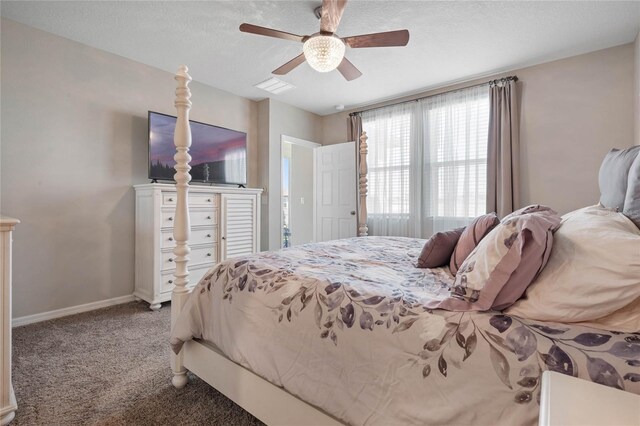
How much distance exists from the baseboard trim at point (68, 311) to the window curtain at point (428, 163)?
327 centimetres

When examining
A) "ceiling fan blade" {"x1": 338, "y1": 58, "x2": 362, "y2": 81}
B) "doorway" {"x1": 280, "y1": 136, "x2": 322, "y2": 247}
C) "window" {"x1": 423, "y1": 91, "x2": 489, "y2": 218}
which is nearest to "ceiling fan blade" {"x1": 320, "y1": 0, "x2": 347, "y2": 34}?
"ceiling fan blade" {"x1": 338, "y1": 58, "x2": 362, "y2": 81}

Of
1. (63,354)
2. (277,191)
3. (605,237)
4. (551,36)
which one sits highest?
(551,36)

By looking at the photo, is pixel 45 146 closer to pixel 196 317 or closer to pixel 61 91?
pixel 61 91

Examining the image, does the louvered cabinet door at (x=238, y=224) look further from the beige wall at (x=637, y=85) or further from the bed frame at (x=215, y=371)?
the beige wall at (x=637, y=85)

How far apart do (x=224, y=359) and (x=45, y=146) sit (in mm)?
2710

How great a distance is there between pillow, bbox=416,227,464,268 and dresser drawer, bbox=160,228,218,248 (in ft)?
7.83

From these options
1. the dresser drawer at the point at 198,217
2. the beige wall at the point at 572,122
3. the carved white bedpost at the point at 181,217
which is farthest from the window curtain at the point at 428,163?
the carved white bedpost at the point at 181,217

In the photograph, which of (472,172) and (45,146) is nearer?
(45,146)

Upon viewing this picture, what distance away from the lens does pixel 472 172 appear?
3660 mm

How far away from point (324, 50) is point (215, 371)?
205 cm

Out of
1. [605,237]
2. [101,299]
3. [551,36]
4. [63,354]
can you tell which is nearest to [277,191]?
[101,299]

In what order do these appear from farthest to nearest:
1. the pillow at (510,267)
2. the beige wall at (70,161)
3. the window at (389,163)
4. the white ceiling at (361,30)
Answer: the window at (389,163)
the beige wall at (70,161)
the white ceiling at (361,30)
the pillow at (510,267)

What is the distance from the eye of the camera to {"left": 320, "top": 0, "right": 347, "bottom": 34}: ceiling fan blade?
5.88ft

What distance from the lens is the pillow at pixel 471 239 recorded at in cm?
142
